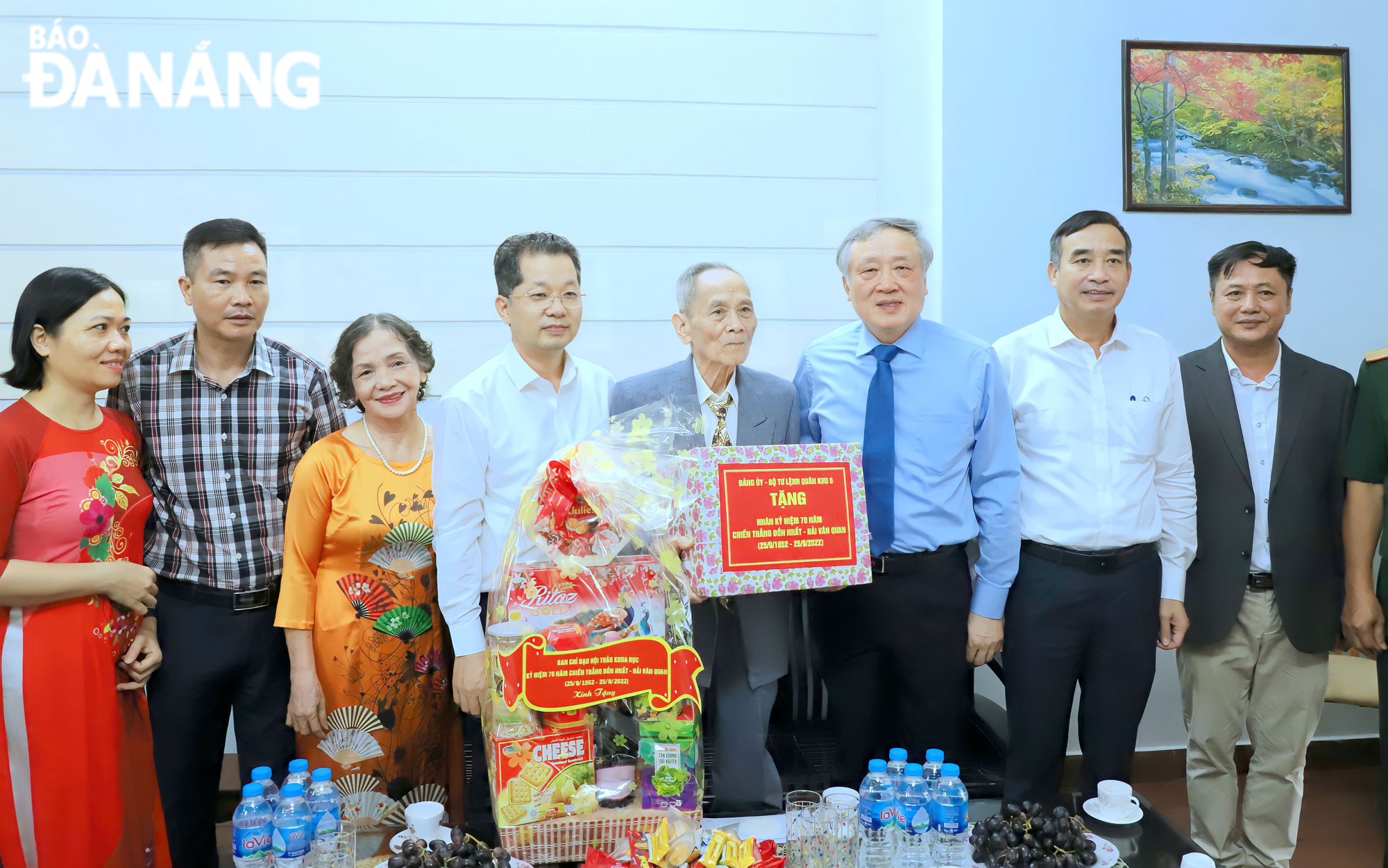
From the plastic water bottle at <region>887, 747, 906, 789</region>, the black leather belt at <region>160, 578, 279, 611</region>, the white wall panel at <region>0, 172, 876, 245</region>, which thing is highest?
the white wall panel at <region>0, 172, 876, 245</region>

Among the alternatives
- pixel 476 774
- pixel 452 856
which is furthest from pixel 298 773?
pixel 476 774

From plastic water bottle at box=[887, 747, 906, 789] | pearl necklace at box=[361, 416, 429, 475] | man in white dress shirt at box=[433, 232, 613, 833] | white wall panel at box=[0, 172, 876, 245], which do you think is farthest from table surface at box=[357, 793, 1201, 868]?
white wall panel at box=[0, 172, 876, 245]

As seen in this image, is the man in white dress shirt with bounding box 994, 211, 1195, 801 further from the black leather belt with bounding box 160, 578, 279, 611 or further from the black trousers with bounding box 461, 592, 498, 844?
the black leather belt with bounding box 160, 578, 279, 611

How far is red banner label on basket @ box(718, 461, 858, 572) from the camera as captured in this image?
1.86 meters

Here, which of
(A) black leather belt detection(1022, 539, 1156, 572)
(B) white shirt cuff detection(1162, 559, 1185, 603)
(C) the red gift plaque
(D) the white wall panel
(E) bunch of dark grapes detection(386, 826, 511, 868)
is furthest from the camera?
(D) the white wall panel

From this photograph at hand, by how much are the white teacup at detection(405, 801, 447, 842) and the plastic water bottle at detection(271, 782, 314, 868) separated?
0.56ft

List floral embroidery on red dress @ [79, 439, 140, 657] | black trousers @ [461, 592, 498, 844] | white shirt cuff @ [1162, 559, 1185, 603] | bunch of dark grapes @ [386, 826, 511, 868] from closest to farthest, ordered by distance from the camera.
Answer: bunch of dark grapes @ [386, 826, 511, 868] → floral embroidery on red dress @ [79, 439, 140, 657] → black trousers @ [461, 592, 498, 844] → white shirt cuff @ [1162, 559, 1185, 603]

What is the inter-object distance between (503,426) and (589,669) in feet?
2.73

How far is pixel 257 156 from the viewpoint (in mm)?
3158

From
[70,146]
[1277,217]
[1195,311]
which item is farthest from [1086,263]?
[70,146]

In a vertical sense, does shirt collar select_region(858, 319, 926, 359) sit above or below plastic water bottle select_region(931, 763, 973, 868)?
above

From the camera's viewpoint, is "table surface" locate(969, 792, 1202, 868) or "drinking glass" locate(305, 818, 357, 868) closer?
"drinking glass" locate(305, 818, 357, 868)

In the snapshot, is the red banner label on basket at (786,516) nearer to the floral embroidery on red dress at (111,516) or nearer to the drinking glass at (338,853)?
the drinking glass at (338,853)

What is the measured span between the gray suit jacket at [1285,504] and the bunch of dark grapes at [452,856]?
232cm
